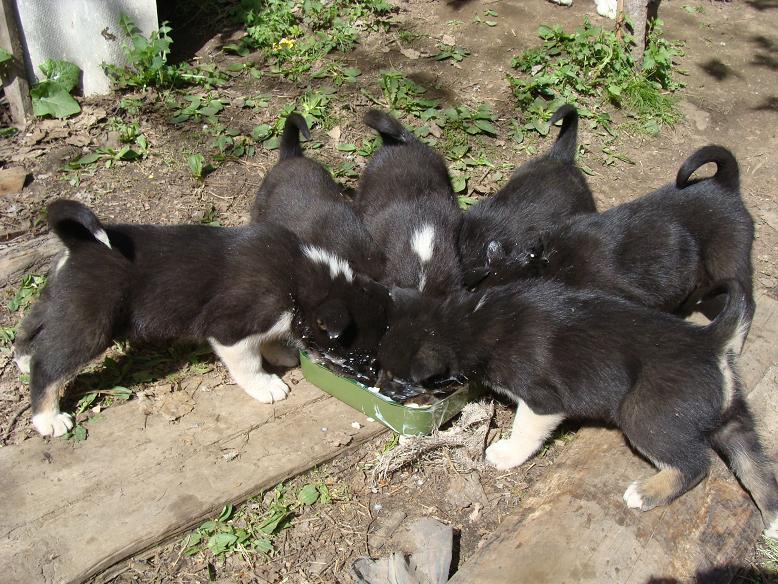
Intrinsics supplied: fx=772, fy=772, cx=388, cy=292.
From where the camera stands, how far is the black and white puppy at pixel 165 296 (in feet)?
14.1

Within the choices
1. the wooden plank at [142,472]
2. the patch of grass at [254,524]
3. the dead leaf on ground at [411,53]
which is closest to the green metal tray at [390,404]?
the wooden plank at [142,472]

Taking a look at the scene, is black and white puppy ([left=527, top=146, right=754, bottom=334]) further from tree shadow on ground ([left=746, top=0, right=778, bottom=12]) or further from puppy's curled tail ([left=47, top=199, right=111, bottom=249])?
tree shadow on ground ([left=746, top=0, right=778, bottom=12])

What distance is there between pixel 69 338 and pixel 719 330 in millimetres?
3543

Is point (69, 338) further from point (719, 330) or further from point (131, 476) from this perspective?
point (719, 330)

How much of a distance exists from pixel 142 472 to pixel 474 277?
237 cm

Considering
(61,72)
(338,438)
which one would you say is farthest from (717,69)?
(61,72)

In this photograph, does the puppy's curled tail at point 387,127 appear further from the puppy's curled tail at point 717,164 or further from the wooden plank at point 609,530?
the wooden plank at point 609,530

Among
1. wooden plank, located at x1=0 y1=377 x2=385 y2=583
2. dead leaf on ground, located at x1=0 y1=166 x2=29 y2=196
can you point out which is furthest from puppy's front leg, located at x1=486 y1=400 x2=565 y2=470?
dead leaf on ground, located at x1=0 y1=166 x2=29 y2=196

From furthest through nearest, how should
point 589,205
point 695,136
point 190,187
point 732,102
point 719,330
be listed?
point 732,102
point 695,136
point 190,187
point 589,205
point 719,330

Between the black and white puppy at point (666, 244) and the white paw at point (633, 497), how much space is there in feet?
5.04

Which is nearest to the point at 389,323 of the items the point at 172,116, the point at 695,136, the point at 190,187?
the point at 190,187

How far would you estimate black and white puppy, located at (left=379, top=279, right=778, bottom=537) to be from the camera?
4047 millimetres

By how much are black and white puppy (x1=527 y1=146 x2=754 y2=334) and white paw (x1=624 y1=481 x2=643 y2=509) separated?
154 cm

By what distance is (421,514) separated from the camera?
4.38 meters
